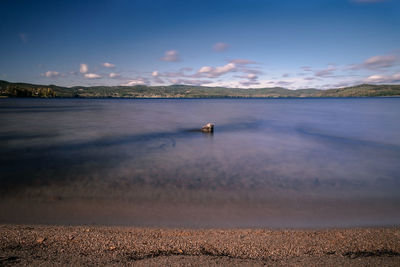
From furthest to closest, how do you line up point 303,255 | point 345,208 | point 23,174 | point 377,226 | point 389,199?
point 23,174 → point 389,199 → point 345,208 → point 377,226 → point 303,255

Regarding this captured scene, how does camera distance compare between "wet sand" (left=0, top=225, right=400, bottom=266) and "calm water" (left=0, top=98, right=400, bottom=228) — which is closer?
"wet sand" (left=0, top=225, right=400, bottom=266)

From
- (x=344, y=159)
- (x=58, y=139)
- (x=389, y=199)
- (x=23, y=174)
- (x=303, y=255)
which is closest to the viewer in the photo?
(x=303, y=255)

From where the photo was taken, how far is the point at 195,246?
4645 millimetres

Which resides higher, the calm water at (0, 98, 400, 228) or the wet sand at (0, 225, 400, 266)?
the wet sand at (0, 225, 400, 266)

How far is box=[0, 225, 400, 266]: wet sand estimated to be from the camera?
4.10 meters

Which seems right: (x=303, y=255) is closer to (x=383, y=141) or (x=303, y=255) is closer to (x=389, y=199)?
(x=389, y=199)

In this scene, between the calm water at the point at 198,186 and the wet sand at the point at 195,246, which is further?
the calm water at the point at 198,186

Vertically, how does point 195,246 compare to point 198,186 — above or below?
above

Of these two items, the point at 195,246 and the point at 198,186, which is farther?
the point at 198,186

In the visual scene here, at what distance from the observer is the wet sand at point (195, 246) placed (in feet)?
13.4

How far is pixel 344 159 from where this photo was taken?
45.9 ft

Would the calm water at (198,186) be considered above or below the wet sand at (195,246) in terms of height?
below

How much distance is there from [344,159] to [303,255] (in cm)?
1194

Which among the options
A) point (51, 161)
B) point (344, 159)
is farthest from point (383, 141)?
point (51, 161)
